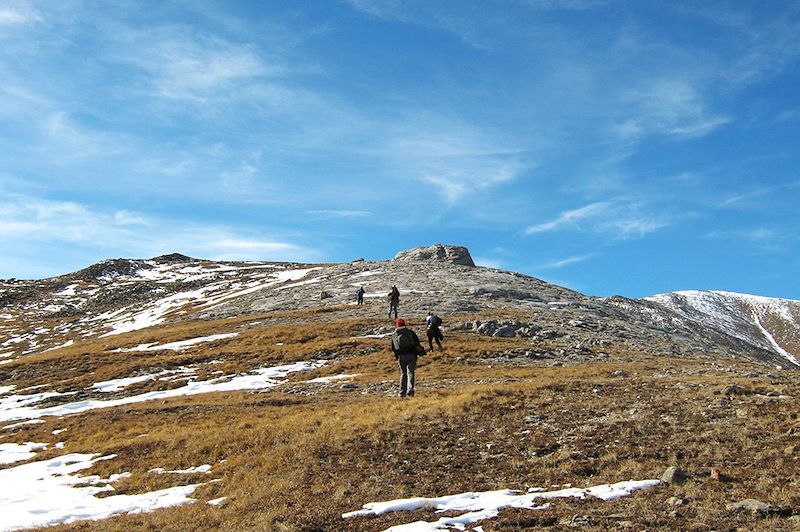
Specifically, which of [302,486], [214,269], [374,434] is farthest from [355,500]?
[214,269]

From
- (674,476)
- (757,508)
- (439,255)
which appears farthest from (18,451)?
(439,255)

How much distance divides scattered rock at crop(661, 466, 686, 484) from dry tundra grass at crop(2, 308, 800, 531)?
16cm

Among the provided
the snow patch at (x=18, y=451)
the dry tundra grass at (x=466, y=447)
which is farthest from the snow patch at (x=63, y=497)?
the snow patch at (x=18, y=451)

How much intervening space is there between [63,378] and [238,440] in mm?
33835

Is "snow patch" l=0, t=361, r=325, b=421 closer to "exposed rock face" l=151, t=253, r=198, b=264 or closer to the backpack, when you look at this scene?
the backpack

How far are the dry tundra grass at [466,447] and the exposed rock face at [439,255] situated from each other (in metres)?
57.0

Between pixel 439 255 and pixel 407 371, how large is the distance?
210 feet

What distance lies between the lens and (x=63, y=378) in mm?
46469

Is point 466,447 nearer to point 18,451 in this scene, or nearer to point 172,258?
point 18,451

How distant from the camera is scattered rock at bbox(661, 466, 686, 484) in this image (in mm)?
11688

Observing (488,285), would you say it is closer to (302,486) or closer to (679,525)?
(302,486)

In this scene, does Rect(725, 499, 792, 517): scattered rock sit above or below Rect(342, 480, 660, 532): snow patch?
above

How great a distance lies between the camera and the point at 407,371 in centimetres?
2517

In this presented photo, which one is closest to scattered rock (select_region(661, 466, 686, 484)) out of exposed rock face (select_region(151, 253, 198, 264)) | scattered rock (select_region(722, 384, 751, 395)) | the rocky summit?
the rocky summit
